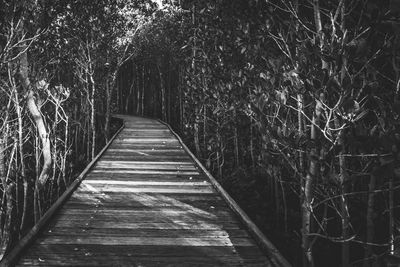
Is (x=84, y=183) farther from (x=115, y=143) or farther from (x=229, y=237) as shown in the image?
(x=115, y=143)

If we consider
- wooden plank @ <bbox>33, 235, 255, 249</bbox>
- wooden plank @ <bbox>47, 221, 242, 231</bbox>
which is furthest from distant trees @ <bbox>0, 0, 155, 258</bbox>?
wooden plank @ <bbox>33, 235, 255, 249</bbox>

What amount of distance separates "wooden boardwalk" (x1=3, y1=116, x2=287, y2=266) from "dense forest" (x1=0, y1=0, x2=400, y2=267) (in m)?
0.79

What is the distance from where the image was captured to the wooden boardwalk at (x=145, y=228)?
360 cm

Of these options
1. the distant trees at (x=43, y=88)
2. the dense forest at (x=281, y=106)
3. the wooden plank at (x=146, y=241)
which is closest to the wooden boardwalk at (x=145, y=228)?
the wooden plank at (x=146, y=241)

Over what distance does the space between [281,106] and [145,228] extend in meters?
Answer: 2.18

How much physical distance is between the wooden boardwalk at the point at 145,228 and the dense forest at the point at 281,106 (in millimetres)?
794

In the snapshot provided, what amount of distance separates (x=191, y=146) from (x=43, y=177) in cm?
778

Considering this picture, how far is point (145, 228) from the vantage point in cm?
446

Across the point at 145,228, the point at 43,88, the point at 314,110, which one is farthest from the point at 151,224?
the point at 43,88

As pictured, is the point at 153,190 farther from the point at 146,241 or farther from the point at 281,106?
the point at 281,106

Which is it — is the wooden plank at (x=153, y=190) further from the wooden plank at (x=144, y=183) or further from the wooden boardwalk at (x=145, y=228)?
the wooden plank at (x=144, y=183)

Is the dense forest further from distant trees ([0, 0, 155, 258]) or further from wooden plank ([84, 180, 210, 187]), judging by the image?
wooden plank ([84, 180, 210, 187])

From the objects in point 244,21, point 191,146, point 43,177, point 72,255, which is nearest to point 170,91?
point 191,146

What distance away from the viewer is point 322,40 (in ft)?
10.2
